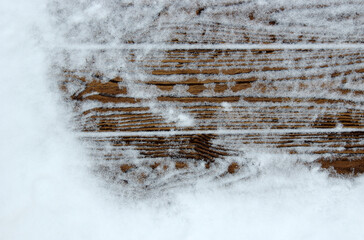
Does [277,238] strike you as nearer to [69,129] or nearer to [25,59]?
[69,129]

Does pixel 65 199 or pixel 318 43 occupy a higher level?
pixel 318 43

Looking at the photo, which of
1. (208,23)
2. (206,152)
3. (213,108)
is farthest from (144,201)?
(208,23)

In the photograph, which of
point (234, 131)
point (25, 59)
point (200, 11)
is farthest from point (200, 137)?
point (25, 59)

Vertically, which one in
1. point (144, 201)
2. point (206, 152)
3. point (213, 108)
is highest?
point (213, 108)

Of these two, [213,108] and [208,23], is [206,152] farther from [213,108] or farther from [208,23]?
[208,23]

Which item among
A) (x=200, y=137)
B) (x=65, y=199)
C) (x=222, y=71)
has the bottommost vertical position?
(x=65, y=199)

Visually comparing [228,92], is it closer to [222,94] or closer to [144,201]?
[222,94]

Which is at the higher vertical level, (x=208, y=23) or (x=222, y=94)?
(x=208, y=23)
